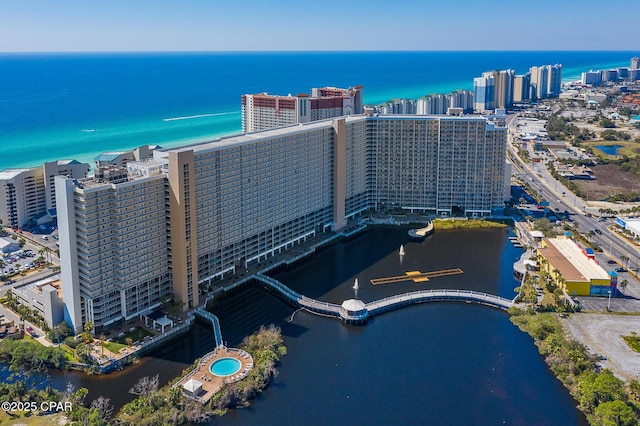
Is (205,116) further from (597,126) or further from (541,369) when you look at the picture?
(541,369)

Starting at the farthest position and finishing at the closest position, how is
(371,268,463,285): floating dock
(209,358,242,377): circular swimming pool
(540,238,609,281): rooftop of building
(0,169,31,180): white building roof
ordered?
1. (0,169,31,180): white building roof
2. (371,268,463,285): floating dock
3. (540,238,609,281): rooftop of building
4. (209,358,242,377): circular swimming pool

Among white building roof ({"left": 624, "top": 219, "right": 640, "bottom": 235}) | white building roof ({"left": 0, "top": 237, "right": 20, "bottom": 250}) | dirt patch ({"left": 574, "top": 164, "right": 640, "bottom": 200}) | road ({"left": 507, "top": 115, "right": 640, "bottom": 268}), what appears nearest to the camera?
white building roof ({"left": 0, "top": 237, "right": 20, "bottom": 250})

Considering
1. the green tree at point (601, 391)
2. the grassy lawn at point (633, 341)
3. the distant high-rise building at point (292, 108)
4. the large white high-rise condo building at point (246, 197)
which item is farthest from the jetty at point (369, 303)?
the distant high-rise building at point (292, 108)

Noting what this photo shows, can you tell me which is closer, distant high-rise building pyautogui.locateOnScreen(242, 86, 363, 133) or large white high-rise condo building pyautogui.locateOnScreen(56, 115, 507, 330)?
large white high-rise condo building pyautogui.locateOnScreen(56, 115, 507, 330)

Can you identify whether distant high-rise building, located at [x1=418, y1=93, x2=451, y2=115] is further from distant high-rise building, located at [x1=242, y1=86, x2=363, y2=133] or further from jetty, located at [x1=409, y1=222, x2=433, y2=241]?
jetty, located at [x1=409, y1=222, x2=433, y2=241]

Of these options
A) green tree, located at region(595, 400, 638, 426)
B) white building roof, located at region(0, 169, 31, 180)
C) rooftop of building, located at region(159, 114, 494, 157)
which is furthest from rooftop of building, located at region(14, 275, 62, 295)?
green tree, located at region(595, 400, 638, 426)
